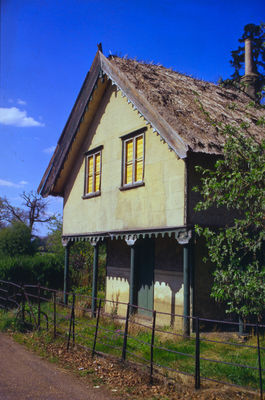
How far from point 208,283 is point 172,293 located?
1253mm

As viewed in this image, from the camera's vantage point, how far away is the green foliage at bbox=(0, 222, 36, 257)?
22.6m

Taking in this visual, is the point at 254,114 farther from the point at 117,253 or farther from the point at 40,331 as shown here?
the point at 40,331

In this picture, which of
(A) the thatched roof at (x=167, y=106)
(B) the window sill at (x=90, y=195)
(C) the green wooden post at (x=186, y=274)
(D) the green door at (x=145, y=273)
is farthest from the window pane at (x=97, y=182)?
(C) the green wooden post at (x=186, y=274)

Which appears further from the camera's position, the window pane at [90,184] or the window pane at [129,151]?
the window pane at [90,184]

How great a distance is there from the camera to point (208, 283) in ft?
37.9

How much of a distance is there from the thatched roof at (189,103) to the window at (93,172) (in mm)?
3244

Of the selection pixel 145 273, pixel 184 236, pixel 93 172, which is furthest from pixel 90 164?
pixel 184 236

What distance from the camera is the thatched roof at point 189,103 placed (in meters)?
10.7

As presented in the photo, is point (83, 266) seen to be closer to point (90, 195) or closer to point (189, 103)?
point (90, 195)

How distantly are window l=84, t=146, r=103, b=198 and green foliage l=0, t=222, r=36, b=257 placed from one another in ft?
26.3

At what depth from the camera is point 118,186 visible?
1409 cm

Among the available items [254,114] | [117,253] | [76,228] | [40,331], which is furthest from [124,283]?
[254,114]

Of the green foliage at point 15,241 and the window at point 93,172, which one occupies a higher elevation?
the window at point 93,172

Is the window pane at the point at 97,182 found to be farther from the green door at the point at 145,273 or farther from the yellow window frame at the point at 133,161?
the green door at the point at 145,273
